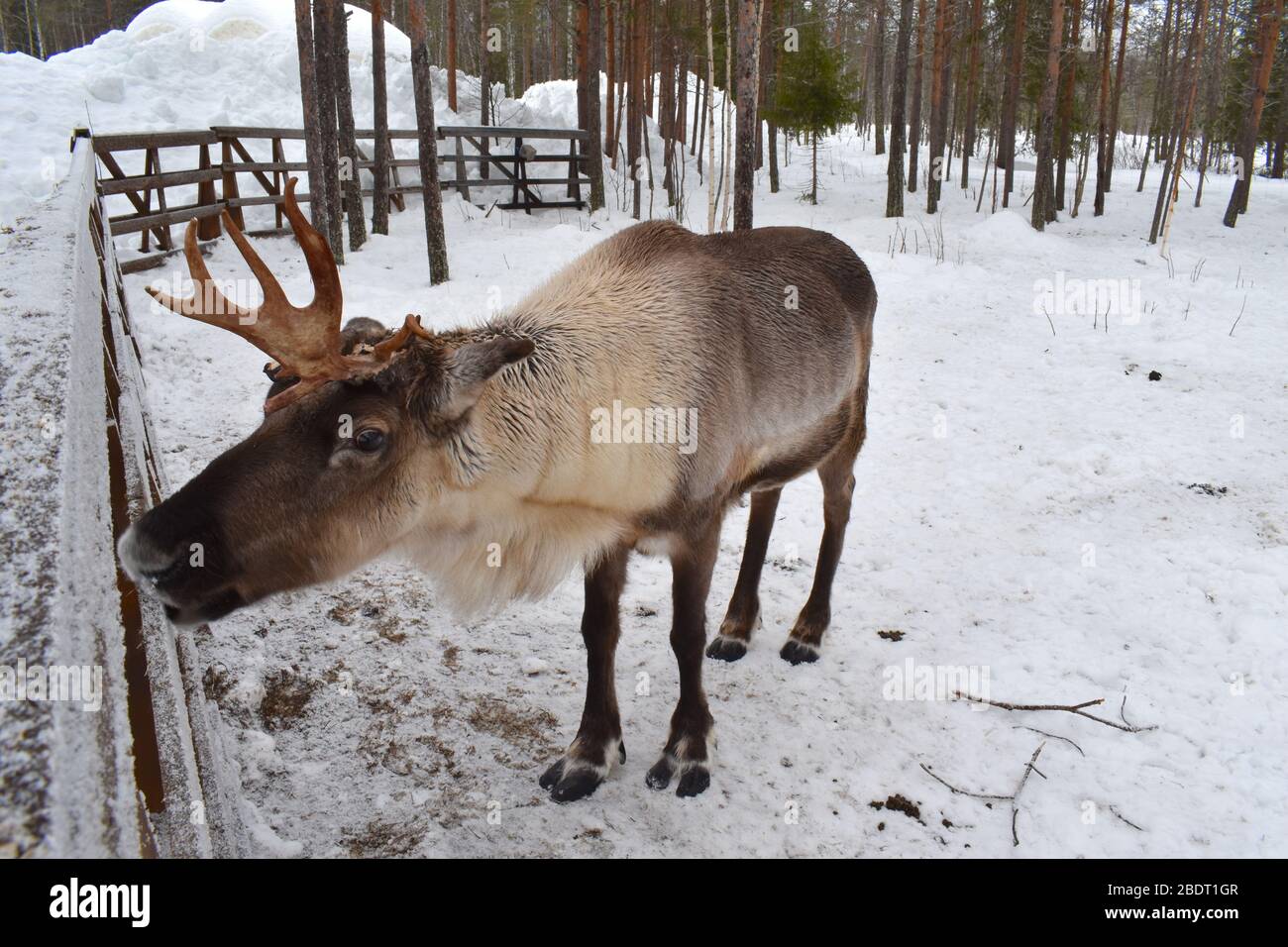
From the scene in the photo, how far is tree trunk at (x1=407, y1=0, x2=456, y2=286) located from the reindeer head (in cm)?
980

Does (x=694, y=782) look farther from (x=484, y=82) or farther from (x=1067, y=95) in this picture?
(x=1067, y=95)

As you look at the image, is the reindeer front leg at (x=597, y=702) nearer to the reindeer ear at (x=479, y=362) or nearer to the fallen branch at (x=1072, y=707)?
the reindeer ear at (x=479, y=362)

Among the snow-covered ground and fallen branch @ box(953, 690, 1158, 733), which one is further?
fallen branch @ box(953, 690, 1158, 733)

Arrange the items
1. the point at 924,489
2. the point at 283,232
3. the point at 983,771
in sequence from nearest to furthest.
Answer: the point at 983,771 → the point at 924,489 → the point at 283,232

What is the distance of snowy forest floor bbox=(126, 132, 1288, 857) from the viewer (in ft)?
9.69

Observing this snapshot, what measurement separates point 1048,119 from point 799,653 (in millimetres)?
16463

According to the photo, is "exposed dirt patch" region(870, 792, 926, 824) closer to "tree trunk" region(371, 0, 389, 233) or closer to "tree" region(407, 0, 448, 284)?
"tree" region(407, 0, 448, 284)

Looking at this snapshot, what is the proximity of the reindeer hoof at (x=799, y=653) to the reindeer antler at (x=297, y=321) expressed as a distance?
2.67 meters

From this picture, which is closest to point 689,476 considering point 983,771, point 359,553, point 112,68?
point 359,553

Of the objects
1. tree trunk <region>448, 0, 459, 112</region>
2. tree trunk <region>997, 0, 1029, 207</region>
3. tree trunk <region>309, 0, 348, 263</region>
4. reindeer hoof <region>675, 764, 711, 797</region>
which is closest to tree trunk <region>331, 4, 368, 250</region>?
tree trunk <region>309, 0, 348, 263</region>

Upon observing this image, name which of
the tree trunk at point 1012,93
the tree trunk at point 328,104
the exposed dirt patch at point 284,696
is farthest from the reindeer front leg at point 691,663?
the tree trunk at point 1012,93

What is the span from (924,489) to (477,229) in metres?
12.8
